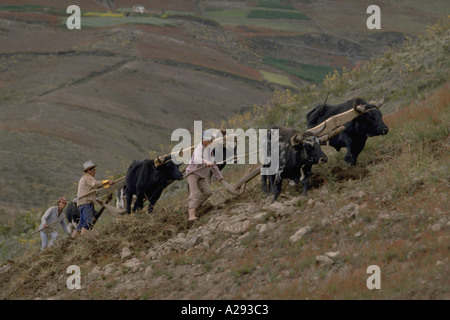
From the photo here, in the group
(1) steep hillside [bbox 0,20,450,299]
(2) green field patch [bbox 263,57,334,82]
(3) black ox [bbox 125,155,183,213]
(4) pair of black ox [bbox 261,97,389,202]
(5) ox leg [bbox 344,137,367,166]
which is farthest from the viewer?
(2) green field patch [bbox 263,57,334,82]

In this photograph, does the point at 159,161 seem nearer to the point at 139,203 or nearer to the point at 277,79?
the point at 139,203

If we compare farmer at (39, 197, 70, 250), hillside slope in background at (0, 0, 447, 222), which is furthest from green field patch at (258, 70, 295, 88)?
farmer at (39, 197, 70, 250)

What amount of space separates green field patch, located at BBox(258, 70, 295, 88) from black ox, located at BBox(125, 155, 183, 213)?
4683 cm

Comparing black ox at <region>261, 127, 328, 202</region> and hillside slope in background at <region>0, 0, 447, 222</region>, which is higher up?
black ox at <region>261, 127, 328, 202</region>

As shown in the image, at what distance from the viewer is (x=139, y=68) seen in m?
56.1

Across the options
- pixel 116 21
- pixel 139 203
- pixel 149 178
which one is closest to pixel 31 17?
pixel 116 21

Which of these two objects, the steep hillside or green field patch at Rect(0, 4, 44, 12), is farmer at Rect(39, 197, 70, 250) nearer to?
the steep hillside

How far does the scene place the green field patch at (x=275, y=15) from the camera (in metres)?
92.7

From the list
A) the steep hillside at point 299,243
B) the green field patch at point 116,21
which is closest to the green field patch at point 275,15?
the green field patch at point 116,21

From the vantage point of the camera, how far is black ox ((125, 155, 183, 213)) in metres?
14.6

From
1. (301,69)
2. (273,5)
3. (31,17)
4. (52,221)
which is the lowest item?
(301,69)

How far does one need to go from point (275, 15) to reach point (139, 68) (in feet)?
137
